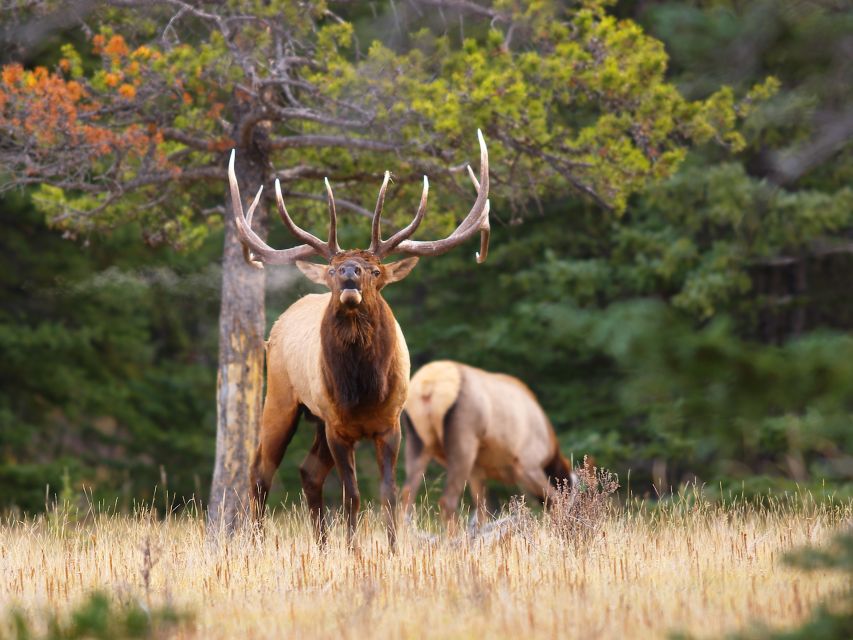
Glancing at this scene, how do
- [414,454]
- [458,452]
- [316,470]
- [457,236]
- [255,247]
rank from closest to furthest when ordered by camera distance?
[457,236] < [255,247] < [316,470] < [458,452] < [414,454]

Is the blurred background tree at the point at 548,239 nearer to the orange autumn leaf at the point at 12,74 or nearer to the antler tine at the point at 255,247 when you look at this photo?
the orange autumn leaf at the point at 12,74

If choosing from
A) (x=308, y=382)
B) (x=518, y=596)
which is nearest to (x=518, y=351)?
(x=308, y=382)

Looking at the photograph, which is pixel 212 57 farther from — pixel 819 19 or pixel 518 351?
pixel 518 351

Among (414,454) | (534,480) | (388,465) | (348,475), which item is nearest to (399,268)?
(388,465)

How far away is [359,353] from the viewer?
8.26m

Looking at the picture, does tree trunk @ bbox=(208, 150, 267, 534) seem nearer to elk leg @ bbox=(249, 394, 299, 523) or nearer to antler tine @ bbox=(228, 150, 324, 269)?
elk leg @ bbox=(249, 394, 299, 523)

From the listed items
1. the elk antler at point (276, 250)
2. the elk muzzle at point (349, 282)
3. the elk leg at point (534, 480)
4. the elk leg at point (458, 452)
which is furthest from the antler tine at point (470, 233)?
the elk leg at point (534, 480)

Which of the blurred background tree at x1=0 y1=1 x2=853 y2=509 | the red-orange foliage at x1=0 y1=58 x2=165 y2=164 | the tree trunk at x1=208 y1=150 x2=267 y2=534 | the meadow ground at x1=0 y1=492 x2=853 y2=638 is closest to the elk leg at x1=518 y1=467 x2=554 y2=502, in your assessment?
the blurred background tree at x1=0 y1=1 x2=853 y2=509

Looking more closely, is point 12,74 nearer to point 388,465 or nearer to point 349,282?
point 349,282

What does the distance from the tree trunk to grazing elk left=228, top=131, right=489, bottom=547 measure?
2.56 feet

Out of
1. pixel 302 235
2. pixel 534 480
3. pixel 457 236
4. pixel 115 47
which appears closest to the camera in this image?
→ pixel 302 235

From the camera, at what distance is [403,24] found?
1080 cm

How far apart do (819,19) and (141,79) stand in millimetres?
6300

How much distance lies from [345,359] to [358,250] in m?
0.78
